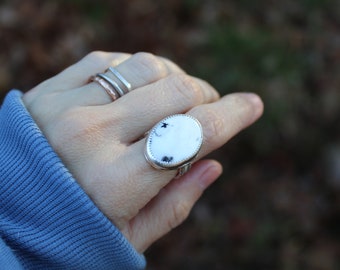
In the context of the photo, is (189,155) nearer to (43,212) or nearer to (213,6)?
(43,212)

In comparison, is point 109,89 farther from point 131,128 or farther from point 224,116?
point 224,116

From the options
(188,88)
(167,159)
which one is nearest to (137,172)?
(167,159)

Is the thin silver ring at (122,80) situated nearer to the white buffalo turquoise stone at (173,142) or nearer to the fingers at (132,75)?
the fingers at (132,75)

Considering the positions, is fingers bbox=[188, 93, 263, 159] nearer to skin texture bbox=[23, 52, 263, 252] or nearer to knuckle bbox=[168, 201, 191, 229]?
skin texture bbox=[23, 52, 263, 252]

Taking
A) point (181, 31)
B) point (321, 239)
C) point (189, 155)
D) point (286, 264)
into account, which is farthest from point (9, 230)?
point (181, 31)

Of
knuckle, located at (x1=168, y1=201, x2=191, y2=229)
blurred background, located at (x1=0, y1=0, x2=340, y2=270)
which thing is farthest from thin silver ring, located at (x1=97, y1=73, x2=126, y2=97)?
blurred background, located at (x1=0, y1=0, x2=340, y2=270)

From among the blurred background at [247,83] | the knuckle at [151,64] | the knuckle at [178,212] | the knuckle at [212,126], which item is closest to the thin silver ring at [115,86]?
the knuckle at [151,64]
